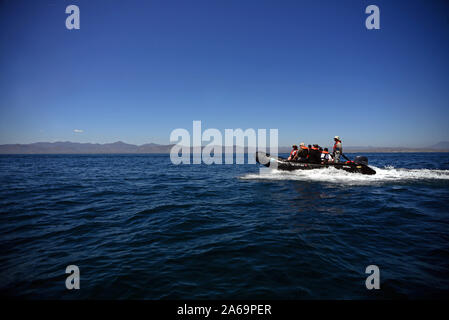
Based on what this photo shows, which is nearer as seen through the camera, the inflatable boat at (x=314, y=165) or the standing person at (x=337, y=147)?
the standing person at (x=337, y=147)

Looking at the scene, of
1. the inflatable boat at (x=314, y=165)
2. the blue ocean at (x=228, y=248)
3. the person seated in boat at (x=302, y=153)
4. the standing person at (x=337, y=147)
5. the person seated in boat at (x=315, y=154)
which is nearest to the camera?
the blue ocean at (x=228, y=248)

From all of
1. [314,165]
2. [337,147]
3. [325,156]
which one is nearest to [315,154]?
[314,165]

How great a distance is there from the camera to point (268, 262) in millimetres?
4418

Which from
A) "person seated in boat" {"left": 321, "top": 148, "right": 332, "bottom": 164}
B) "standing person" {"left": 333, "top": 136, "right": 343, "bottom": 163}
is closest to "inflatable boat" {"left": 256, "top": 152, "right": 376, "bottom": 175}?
"standing person" {"left": 333, "top": 136, "right": 343, "bottom": 163}

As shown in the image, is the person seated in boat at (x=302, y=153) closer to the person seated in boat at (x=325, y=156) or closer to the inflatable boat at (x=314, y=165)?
the inflatable boat at (x=314, y=165)

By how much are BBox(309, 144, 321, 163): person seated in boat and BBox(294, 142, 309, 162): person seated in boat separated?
388mm

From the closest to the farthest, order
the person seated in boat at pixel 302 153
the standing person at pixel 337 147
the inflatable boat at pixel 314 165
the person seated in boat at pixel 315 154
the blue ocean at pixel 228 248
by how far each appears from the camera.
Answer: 1. the blue ocean at pixel 228 248
2. the standing person at pixel 337 147
3. the inflatable boat at pixel 314 165
4. the person seated in boat at pixel 315 154
5. the person seated in boat at pixel 302 153

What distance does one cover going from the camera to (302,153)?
17.8 meters

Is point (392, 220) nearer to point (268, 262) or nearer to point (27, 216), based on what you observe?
point (268, 262)

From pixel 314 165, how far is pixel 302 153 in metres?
1.55

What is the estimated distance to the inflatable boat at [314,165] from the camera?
16.6 meters

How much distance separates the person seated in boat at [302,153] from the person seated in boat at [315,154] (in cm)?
39

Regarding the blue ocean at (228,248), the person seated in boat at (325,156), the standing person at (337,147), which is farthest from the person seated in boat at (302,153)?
the blue ocean at (228,248)
